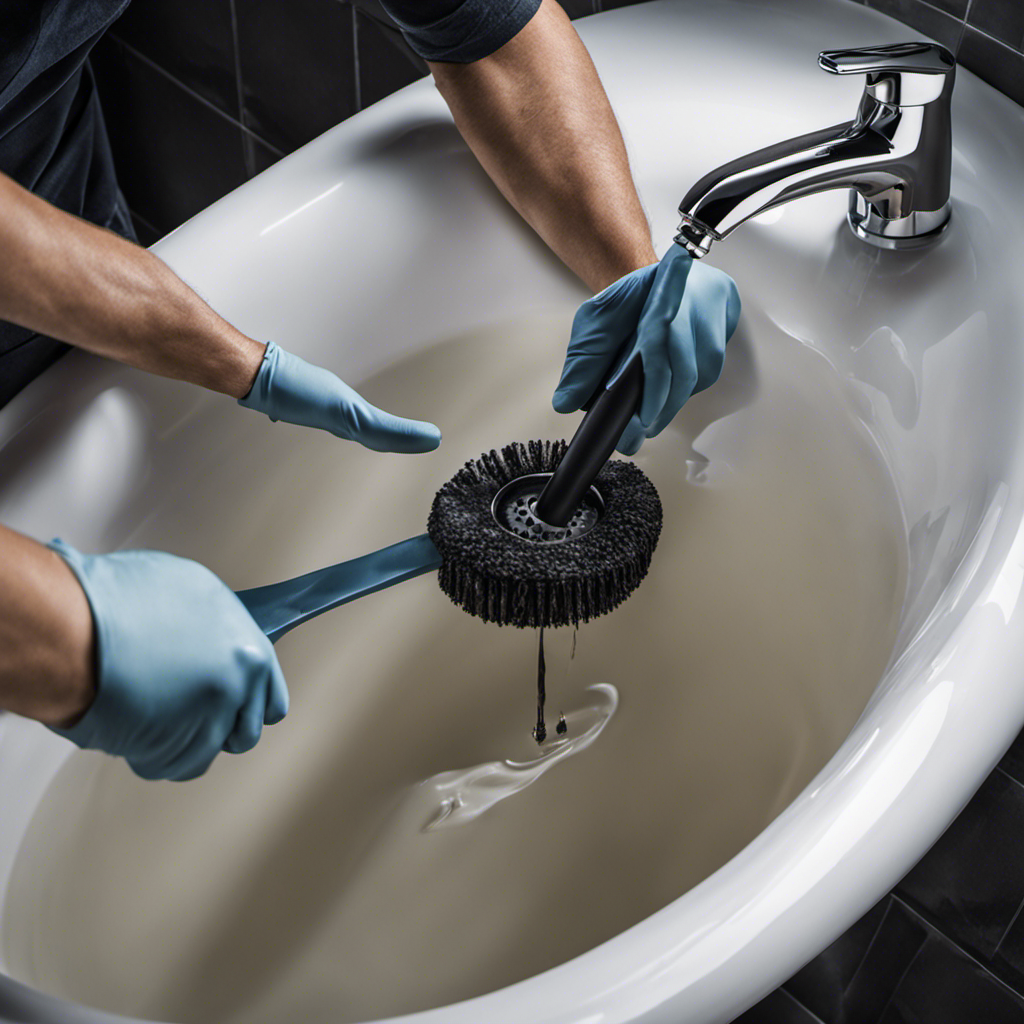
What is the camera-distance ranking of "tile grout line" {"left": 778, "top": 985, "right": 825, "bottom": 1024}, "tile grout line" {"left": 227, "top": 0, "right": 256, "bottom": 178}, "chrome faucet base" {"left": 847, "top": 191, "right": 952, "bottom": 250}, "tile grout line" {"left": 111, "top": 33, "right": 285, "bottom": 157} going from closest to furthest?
"chrome faucet base" {"left": 847, "top": 191, "right": 952, "bottom": 250} → "tile grout line" {"left": 778, "top": 985, "right": 825, "bottom": 1024} → "tile grout line" {"left": 227, "top": 0, "right": 256, "bottom": 178} → "tile grout line" {"left": 111, "top": 33, "right": 285, "bottom": 157}

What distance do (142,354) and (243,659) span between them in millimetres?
244

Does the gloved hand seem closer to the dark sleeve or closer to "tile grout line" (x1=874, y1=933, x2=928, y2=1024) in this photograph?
the dark sleeve

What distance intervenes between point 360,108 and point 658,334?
774 mm

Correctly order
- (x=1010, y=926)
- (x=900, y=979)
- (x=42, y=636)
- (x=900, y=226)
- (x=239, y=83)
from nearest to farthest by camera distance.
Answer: (x=42, y=636) < (x=900, y=226) < (x=1010, y=926) < (x=900, y=979) < (x=239, y=83)

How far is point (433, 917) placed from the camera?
89 cm

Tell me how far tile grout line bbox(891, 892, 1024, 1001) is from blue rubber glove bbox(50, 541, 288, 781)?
0.75 metres

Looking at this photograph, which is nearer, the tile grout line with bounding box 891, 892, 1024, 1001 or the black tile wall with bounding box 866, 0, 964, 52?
the black tile wall with bounding box 866, 0, 964, 52

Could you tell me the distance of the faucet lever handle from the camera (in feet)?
2.19

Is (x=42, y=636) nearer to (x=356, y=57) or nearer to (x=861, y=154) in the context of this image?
(x=861, y=154)

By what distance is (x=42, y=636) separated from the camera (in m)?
0.53

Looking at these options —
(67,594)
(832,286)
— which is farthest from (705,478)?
(67,594)

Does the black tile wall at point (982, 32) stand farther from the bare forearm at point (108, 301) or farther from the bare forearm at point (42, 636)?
the bare forearm at point (42, 636)

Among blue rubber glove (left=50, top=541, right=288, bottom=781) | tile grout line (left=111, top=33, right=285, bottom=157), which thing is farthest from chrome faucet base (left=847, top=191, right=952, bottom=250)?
tile grout line (left=111, top=33, right=285, bottom=157)

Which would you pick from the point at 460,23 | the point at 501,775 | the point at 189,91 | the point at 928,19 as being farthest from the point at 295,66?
the point at 501,775
